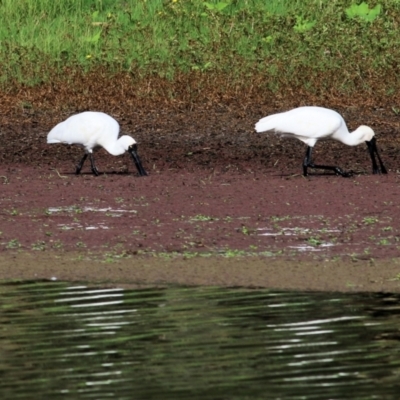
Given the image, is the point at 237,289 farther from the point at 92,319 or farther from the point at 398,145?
the point at 398,145

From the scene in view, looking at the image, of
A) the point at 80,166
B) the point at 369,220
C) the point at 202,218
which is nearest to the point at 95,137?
the point at 80,166

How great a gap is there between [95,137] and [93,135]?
0.09ft

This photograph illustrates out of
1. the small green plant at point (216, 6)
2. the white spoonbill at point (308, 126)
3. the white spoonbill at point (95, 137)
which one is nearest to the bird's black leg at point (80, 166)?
the white spoonbill at point (95, 137)

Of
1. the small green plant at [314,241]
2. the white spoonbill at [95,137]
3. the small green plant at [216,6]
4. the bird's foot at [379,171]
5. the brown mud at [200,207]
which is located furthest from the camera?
the small green plant at [216,6]

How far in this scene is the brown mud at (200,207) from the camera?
8742 mm

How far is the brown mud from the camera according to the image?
8.74m

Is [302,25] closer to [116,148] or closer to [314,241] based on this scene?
[116,148]

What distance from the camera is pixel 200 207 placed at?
11.3m

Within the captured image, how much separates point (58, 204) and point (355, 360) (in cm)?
578

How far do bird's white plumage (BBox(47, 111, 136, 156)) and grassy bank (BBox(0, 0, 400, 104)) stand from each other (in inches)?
148

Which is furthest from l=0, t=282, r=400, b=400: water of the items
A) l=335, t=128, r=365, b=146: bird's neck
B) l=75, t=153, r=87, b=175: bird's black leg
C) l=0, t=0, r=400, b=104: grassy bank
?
l=0, t=0, r=400, b=104: grassy bank

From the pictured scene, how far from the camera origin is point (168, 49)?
1850 cm

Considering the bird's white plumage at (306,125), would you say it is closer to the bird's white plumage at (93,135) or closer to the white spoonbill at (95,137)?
the white spoonbill at (95,137)

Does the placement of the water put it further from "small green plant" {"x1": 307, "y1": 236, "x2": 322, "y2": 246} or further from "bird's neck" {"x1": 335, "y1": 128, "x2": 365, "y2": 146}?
"bird's neck" {"x1": 335, "y1": 128, "x2": 365, "y2": 146}
